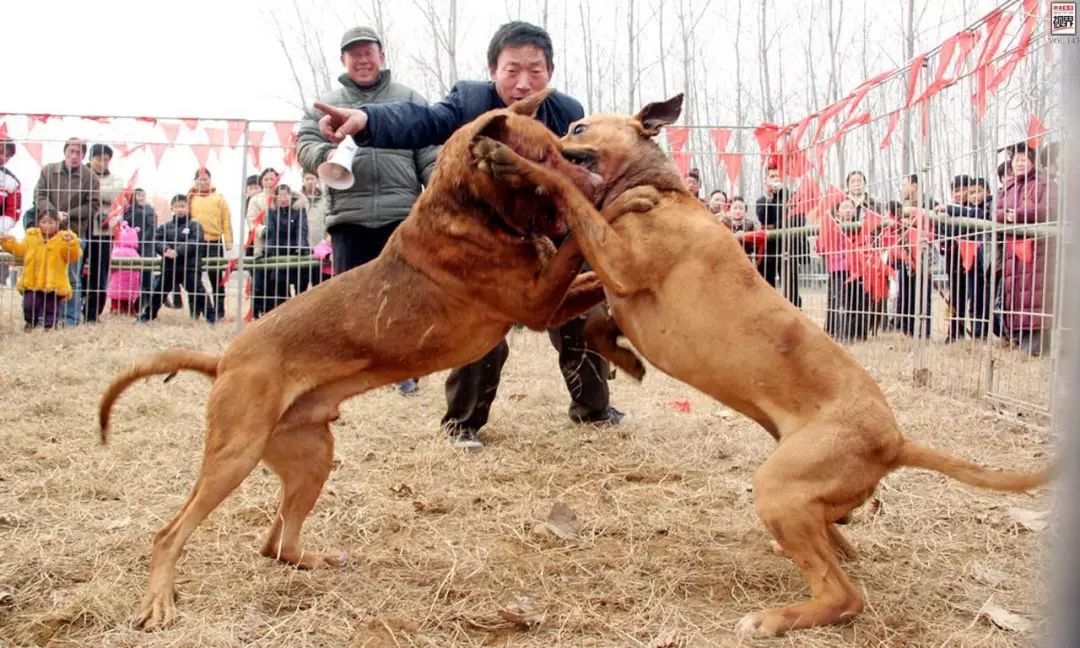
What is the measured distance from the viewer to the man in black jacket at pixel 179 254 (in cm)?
1189

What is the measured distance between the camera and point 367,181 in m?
6.30

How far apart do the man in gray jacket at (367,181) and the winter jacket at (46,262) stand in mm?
6547

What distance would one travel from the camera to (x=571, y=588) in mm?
3299

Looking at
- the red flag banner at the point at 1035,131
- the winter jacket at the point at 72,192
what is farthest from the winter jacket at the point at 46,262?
the red flag banner at the point at 1035,131

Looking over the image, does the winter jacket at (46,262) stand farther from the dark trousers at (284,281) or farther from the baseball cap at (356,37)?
the baseball cap at (356,37)

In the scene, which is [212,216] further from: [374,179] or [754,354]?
[754,354]

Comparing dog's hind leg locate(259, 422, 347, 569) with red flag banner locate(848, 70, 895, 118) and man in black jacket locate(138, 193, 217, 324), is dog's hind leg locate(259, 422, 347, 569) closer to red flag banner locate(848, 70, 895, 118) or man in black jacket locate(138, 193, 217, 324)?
red flag banner locate(848, 70, 895, 118)

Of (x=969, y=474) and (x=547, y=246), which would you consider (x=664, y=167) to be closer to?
(x=547, y=246)

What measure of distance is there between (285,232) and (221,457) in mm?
8986

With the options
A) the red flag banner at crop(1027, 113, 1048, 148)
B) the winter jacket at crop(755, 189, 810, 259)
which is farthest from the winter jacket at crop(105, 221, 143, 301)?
the red flag banner at crop(1027, 113, 1048, 148)

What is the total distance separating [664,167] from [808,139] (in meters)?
7.21

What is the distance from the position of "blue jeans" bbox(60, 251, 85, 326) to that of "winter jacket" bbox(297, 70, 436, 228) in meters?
6.84

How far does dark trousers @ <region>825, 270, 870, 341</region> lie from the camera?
9.08 meters

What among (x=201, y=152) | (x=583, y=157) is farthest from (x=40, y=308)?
(x=583, y=157)
